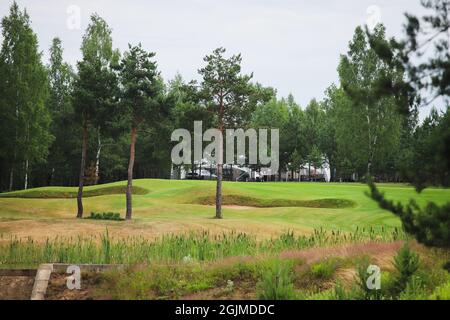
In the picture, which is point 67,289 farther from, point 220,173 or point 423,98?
point 220,173

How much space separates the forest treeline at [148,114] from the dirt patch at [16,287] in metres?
9.08

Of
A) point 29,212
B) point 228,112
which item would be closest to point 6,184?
point 29,212

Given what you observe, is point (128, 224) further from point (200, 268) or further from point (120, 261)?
point (200, 268)

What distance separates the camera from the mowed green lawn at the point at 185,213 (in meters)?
25.4

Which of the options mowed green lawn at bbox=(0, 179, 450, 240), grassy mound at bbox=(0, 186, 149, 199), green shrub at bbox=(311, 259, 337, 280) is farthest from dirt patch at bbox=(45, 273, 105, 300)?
grassy mound at bbox=(0, 186, 149, 199)

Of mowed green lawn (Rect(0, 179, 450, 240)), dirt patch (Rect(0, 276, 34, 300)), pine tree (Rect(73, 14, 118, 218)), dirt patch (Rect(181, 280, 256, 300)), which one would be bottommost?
dirt patch (Rect(0, 276, 34, 300))

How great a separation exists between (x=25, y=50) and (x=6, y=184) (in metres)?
18.6

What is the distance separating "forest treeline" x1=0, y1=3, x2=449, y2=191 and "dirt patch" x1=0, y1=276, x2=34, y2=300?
9.08 m

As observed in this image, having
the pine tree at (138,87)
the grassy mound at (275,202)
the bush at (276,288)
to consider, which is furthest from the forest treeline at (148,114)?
the grassy mound at (275,202)

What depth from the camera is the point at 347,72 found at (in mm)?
56719

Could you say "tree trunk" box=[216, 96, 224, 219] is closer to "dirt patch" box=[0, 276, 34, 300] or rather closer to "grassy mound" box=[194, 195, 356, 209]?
"grassy mound" box=[194, 195, 356, 209]

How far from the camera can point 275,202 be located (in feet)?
130

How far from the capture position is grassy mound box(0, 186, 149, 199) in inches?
1777
